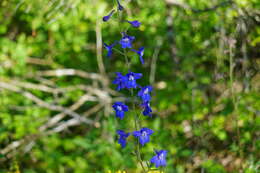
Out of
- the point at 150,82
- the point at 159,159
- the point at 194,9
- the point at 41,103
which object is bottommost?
the point at 159,159

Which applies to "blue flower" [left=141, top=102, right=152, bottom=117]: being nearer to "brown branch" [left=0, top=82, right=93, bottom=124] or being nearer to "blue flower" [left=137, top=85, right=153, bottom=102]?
"blue flower" [left=137, top=85, right=153, bottom=102]

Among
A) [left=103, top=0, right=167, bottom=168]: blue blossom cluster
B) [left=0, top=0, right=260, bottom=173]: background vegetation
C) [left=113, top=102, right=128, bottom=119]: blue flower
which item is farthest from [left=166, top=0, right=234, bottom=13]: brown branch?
[left=113, top=102, right=128, bottom=119]: blue flower

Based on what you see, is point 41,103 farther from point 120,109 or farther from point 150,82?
point 120,109

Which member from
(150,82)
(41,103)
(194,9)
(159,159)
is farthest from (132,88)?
(41,103)

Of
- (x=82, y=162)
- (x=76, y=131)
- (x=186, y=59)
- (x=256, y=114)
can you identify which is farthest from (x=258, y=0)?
(x=76, y=131)

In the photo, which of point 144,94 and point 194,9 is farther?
point 194,9

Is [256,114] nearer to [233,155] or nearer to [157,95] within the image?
[233,155]

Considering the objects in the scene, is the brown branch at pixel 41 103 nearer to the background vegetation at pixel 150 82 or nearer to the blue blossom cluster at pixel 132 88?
the background vegetation at pixel 150 82

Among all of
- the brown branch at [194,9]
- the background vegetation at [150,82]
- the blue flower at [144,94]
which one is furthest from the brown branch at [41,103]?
the blue flower at [144,94]
